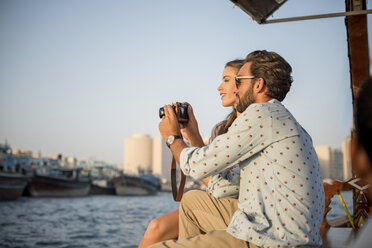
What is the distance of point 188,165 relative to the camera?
125 centimetres

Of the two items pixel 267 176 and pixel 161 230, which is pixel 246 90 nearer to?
pixel 267 176

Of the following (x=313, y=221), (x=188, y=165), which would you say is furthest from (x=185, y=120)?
(x=313, y=221)

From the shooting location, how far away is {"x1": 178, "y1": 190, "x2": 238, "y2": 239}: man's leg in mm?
1544

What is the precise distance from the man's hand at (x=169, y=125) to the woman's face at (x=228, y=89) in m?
0.59

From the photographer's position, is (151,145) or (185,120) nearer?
(185,120)

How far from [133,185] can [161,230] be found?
47.2m

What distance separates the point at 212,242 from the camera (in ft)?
3.83

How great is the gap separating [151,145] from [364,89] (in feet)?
375

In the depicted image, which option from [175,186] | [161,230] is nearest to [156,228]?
[161,230]

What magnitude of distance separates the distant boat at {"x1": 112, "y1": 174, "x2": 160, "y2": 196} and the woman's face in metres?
46.2

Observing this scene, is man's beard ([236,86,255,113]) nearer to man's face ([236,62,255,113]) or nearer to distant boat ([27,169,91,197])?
man's face ([236,62,255,113])

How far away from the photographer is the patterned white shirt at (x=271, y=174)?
109 cm

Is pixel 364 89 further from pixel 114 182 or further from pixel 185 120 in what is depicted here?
pixel 114 182

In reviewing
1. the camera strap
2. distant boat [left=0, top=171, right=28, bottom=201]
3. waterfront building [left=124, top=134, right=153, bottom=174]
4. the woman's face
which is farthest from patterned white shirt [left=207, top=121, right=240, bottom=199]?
waterfront building [left=124, top=134, right=153, bottom=174]
